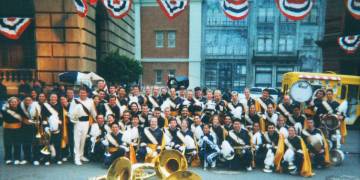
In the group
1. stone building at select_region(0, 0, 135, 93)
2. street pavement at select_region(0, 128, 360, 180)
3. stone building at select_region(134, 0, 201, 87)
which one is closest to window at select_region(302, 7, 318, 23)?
stone building at select_region(134, 0, 201, 87)

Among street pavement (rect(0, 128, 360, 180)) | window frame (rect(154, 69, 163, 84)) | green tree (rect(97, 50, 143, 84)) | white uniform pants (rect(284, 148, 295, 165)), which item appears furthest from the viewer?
window frame (rect(154, 69, 163, 84))

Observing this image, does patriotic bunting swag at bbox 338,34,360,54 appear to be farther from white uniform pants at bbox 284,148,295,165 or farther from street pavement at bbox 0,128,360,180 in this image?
white uniform pants at bbox 284,148,295,165

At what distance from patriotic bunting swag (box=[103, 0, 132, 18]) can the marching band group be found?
4.16 m

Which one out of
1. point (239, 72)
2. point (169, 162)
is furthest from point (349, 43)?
point (239, 72)

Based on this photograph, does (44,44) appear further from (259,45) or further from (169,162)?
(259,45)

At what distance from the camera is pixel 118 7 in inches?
470

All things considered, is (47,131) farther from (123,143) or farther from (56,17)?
(56,17)

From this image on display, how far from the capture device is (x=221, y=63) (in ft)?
113

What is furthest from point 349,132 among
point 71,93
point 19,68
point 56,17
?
point 19,68

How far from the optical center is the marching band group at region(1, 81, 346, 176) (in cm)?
837

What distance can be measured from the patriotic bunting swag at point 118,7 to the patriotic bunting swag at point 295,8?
5722mm

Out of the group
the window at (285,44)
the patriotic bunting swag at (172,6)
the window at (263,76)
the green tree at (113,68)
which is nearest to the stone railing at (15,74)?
the green tree at (113,68)

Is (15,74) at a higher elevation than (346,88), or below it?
higher

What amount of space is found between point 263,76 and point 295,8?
25.0 meters
